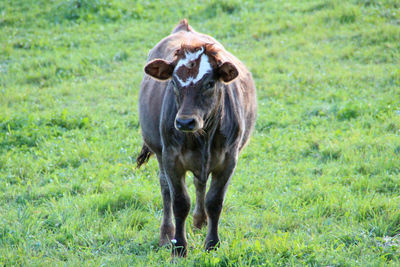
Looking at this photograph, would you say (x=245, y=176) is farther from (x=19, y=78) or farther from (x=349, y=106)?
(x=19, y=78)

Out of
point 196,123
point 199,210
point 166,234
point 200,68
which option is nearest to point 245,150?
point 199,210

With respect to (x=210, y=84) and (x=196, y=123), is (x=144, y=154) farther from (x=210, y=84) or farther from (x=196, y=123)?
(x=196, y=123)

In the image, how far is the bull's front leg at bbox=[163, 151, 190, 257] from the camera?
16.0 ft

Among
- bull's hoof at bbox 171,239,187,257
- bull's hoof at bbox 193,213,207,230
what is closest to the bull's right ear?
bull's hoof at bbox 171,239,187,257

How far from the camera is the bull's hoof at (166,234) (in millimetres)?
5227

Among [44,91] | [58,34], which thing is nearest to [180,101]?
[44,91]

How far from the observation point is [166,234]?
5.30 meters

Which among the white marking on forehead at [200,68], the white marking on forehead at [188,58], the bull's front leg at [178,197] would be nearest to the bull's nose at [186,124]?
the white marking on forehead at [200,68]

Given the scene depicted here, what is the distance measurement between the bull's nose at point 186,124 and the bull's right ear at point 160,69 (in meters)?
0.72

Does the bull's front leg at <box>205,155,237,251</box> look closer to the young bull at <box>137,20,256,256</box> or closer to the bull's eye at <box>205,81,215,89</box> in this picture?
the young bull at <box>137,20,256,256</box>

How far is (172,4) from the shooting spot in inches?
583

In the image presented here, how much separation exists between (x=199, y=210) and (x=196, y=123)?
1.75 m

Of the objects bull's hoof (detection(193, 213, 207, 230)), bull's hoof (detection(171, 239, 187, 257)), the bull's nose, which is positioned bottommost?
bull's hoof (detection(193, 213, 207, 230))

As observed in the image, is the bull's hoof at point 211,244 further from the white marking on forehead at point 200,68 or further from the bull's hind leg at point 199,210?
the white marking on forehead at point 200,68
